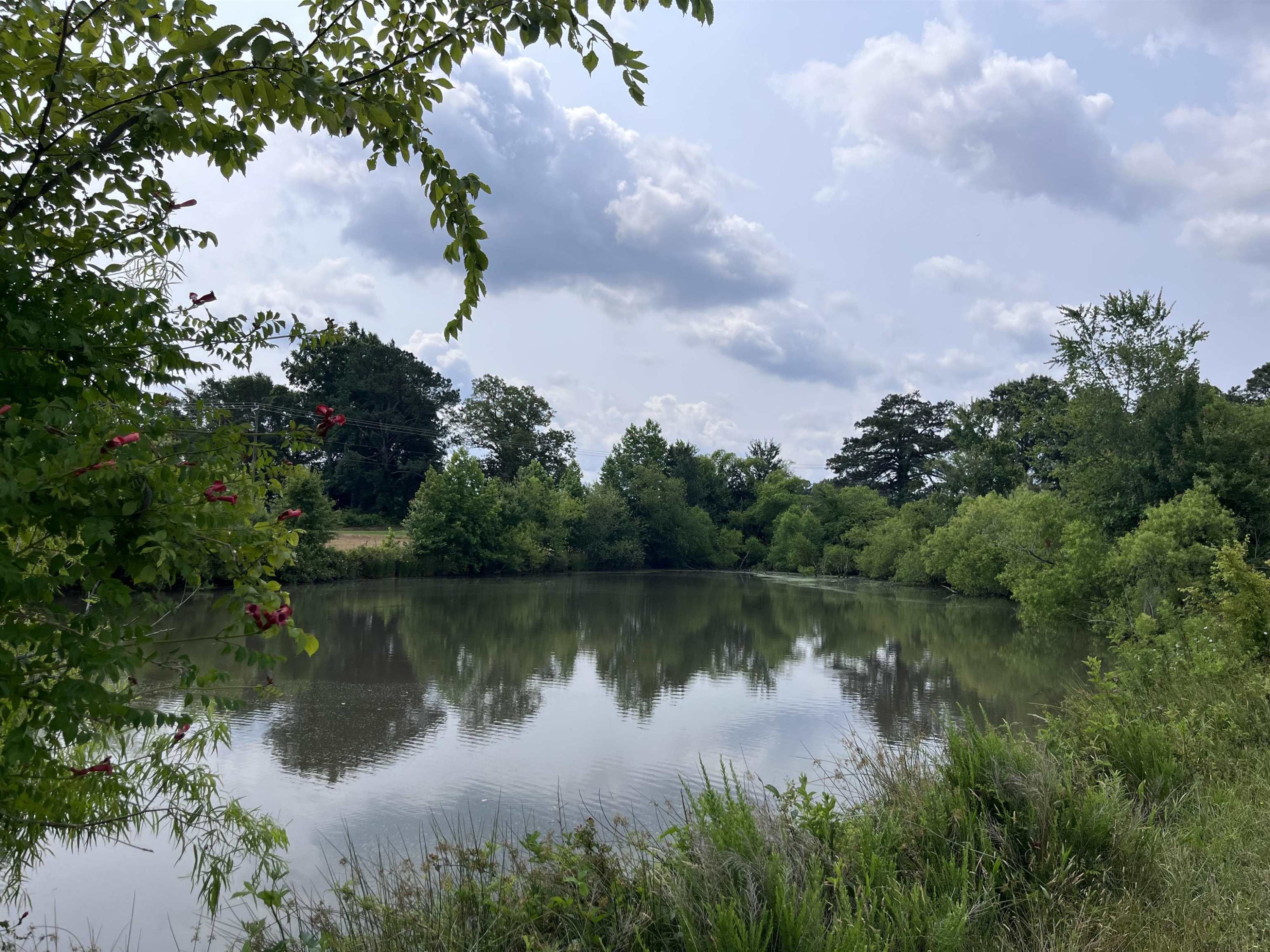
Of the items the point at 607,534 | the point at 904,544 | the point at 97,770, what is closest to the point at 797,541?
the point at 607,534

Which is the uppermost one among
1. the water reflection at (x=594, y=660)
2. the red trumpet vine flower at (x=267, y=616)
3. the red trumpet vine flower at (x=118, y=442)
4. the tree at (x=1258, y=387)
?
the tree at (x=1258, y=387)

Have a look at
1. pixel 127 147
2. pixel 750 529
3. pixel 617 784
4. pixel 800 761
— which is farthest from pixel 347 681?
pixel 750 529

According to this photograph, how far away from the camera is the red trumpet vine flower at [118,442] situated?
1673mm

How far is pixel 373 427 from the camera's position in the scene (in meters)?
52.6

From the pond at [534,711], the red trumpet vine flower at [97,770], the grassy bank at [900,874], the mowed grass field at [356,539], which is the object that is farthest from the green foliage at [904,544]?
the red trumpet vine flower at [97,770]

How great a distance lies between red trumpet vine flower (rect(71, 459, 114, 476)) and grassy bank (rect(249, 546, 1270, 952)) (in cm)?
225

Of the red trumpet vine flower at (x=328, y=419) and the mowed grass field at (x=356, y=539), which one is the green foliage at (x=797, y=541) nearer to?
the mowed grass field at (x=356, y=539)

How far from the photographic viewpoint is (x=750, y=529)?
217 ft

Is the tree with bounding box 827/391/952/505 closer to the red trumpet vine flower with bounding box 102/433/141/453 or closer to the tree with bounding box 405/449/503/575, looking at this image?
the tree with bounding box 405/449/503/575

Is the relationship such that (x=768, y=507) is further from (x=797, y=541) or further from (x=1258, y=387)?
(x=1258, y=387)

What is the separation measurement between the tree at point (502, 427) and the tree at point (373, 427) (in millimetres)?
3629

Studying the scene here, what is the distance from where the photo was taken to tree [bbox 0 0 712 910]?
5.61 feet

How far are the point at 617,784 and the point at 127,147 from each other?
7394 millimetres

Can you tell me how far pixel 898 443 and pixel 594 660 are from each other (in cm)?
5088
